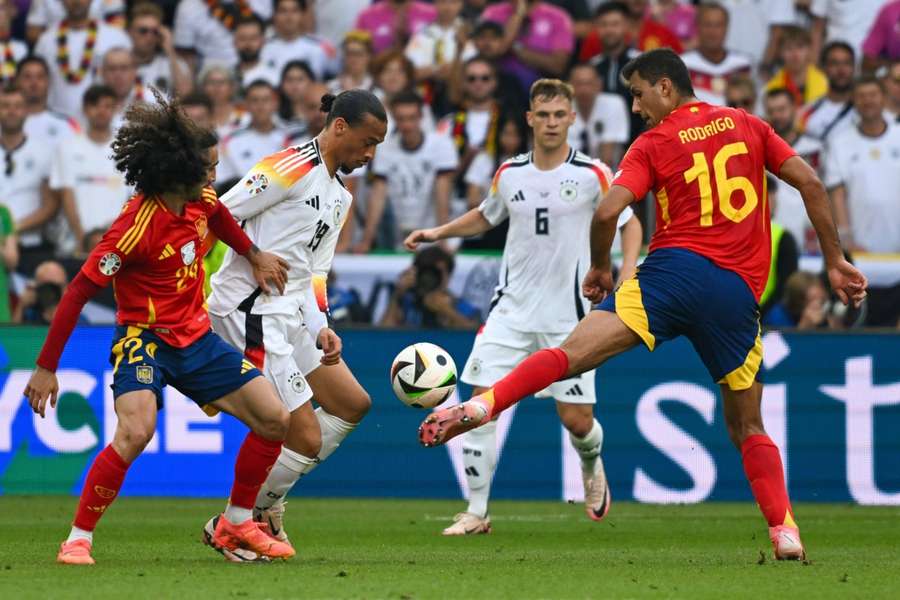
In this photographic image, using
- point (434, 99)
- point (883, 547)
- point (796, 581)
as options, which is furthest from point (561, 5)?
point (796, 581)

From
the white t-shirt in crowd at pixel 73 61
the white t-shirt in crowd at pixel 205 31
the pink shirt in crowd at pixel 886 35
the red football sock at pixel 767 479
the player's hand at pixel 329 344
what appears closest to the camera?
the red football sock at pixel 767 479

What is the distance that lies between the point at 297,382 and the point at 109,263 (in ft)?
4.52

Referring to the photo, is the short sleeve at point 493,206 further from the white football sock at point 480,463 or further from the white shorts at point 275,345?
the white shorts at point 275,345

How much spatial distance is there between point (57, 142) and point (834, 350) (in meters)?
7.96

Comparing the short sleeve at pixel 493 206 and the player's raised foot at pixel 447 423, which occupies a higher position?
→ the short sleeve at pixel 493 206

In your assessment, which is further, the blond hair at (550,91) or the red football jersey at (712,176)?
the blond hair at (550,91)

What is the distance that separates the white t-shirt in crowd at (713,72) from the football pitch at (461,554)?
5180 millimetres

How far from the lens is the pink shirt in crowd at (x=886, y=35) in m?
17.3

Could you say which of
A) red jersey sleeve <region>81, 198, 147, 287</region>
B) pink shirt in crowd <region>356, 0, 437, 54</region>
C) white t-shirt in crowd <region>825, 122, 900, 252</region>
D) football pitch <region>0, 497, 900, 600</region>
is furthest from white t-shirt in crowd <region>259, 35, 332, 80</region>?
red jersey sleeve <region>81, 198, 147, 287</region>

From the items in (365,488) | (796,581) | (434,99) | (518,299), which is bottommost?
(365,488)

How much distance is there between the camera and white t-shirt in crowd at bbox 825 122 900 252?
619 inches

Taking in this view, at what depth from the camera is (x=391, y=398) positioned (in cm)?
1368

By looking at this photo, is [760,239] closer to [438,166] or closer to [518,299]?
[518,299]

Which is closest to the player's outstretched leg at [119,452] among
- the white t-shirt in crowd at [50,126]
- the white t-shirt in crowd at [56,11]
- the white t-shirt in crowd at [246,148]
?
the white t-shirt in crowd at [246,148]
